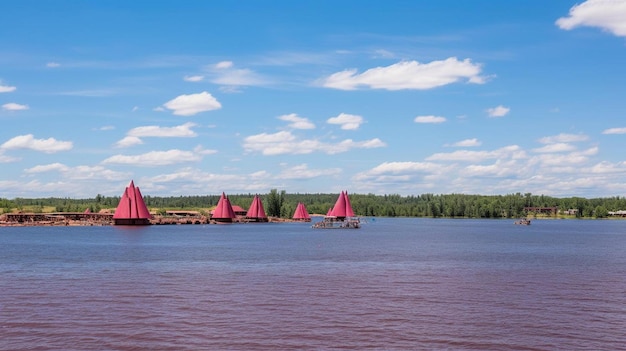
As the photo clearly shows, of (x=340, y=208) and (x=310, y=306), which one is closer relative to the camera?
(x=310, y=306)

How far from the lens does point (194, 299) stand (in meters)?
34.8

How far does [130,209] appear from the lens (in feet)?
480

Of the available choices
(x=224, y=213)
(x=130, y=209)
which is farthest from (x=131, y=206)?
(x=224, y=213)

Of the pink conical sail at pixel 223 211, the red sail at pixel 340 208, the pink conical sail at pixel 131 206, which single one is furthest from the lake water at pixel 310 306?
the pink conical sail at pixel 223 211

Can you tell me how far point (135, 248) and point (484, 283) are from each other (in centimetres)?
4884

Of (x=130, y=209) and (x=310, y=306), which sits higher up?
(x=130, y=209)

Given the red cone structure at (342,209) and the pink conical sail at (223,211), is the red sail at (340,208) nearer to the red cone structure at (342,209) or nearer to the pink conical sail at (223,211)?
the red cone structure at (342,209)

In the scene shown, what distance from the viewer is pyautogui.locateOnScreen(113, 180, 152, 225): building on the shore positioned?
143750 mm

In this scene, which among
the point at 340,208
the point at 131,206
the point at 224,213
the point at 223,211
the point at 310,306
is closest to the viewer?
the point at 310,306

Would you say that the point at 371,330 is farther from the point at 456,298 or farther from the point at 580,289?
the point at 580,289

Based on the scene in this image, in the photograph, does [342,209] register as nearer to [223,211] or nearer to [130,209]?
[223,211]

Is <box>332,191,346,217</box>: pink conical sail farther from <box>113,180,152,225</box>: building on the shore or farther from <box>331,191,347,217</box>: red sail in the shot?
<box>113,180,152,225</box>: building on the shore

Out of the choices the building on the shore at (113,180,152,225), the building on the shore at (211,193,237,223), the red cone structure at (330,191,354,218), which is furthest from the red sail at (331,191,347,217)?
the building on the shore at (113,180,152,225)

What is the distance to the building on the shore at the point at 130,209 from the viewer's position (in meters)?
144
